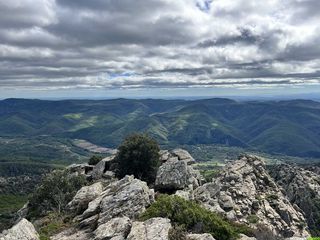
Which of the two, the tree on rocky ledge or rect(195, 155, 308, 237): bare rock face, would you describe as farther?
the tree on rocky ledge

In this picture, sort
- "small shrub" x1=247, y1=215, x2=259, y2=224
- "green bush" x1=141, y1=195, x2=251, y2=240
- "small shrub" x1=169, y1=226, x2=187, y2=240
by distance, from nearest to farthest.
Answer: "small shrub" x1=169, y1=226, x2=187, y2=240
"green bush" x1=141, y1=195, x2=251, y2=240
"small shrub" x1=247, y1=215, x2=259, y2=224

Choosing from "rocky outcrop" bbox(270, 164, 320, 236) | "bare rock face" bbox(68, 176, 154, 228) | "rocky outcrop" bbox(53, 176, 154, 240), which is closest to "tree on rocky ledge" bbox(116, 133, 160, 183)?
"rocky outcrop" bbox(53, 176, 154, 240)

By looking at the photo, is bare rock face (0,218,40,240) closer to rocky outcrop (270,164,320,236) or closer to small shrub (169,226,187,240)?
small shrub (169,226,187,240)

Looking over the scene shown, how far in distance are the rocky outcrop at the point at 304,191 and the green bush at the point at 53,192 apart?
8686 cm

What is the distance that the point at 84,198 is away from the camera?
176ft

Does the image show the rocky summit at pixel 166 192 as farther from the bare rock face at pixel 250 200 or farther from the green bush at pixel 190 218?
the green bush at pixel 190 218

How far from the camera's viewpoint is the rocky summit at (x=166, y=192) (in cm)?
3470

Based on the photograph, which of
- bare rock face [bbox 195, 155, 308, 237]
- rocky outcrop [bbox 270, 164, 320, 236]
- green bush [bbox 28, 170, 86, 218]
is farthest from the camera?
rocky outcrop [bbox 270, 164, 320, 236]

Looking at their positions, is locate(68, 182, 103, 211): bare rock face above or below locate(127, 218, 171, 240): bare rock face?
below

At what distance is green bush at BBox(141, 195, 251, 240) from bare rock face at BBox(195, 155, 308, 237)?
15.7 m

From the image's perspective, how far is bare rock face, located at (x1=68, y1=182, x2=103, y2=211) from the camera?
52.1 meters

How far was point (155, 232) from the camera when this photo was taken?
3266cm

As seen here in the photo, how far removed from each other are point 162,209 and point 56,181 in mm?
37932

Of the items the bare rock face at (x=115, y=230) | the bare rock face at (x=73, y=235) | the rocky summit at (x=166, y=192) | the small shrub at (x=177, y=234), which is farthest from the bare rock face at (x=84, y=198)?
the small shrub at (x=177, y=234)
